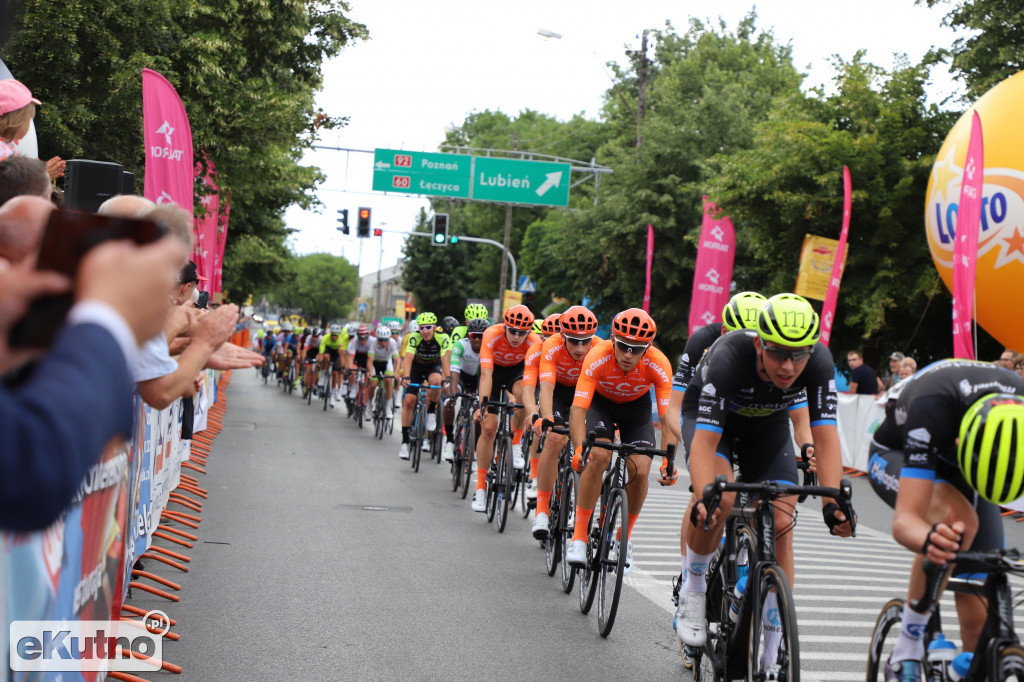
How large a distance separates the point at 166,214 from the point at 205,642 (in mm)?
3126

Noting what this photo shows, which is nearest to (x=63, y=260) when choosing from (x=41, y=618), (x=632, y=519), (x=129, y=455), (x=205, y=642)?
(x=41, y=618)

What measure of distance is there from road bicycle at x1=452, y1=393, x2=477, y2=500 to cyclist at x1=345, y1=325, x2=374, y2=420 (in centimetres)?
726

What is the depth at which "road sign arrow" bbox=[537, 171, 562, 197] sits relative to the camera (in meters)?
38.2

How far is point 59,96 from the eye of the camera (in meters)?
14.7

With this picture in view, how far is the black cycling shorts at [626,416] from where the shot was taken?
8.12 metres

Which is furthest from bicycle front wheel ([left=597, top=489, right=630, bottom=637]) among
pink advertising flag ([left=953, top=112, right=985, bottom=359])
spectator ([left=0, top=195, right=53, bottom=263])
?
pink advertising flag ([left=953, top=112, right=985, bottom=359])

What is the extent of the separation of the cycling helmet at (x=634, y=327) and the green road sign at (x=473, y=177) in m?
30.8

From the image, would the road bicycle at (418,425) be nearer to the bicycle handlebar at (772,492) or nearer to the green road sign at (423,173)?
the bicycle handlebar at (772,492)

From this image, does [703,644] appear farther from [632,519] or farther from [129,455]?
[129,455]

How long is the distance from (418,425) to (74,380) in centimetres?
1441

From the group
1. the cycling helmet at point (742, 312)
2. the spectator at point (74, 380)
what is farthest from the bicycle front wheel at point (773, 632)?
the spectator at point (74, 380)

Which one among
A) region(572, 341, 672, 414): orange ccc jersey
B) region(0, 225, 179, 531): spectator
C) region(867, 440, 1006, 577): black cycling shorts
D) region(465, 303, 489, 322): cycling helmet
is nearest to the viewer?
region(0, 225, 179, 531): spectator

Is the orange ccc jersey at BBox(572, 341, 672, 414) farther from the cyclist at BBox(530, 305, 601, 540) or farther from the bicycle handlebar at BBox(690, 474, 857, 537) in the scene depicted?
the bicycle handlebar at BBox(690, 474, 857, 537)

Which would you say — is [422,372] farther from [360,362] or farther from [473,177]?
[473,177]
